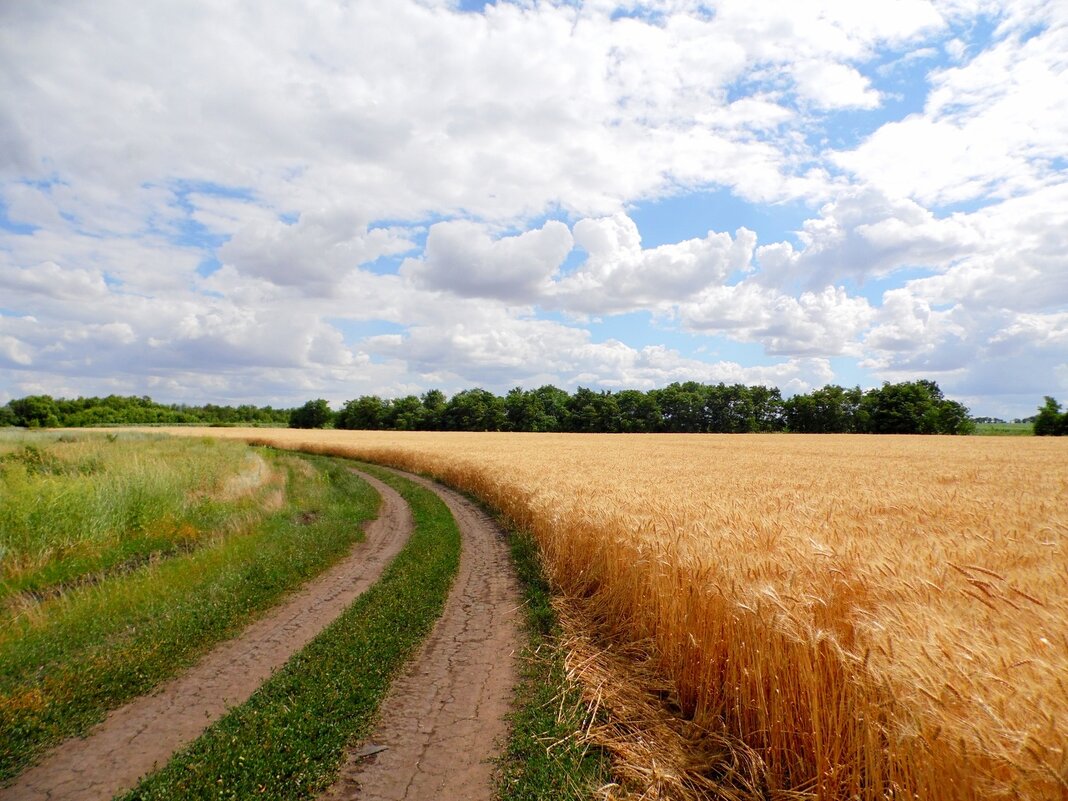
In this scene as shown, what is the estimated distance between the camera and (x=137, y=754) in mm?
4629

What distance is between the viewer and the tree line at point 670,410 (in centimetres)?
9388

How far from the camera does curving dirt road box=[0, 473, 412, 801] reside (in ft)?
14.0

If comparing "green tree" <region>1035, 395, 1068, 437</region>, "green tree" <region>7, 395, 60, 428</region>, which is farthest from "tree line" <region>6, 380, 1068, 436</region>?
"green tree" <region>1035, 395, 1068, 437</region>

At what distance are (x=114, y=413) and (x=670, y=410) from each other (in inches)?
4978

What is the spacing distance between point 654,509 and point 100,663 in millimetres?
8008

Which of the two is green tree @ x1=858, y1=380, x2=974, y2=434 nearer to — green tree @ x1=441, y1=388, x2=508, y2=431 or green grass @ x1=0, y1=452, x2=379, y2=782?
green tree @ x1=441, y1=388, x2=508, y2=431

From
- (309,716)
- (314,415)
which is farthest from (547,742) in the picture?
(314,415)

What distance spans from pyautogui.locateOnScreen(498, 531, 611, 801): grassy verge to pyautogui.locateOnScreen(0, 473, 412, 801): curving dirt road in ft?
10.1

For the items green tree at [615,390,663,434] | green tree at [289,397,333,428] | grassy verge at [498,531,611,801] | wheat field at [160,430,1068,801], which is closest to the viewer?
wheat field at [160,430,1068,801]

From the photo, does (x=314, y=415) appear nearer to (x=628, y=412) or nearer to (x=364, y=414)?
(x=364, y=414)

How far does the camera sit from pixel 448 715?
5281mm

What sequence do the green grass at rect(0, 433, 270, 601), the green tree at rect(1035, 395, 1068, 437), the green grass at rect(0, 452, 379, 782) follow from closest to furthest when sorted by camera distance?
the green grass at rect(0, 452, 379, 782), the green grass at rect(0, 433, 270, 601), the green tree at rect(1035, 395, 1068, 437)

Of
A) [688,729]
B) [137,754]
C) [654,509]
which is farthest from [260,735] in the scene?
[654,509]

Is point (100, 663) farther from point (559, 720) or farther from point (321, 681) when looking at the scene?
point (559, 720)
